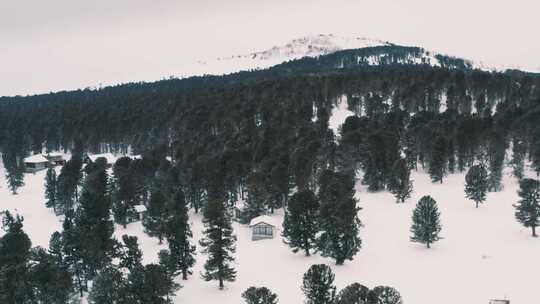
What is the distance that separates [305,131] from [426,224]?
66.0 meters

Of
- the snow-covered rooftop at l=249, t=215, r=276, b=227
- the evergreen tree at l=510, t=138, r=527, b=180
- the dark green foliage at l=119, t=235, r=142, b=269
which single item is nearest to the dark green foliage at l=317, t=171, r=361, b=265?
the snow-covered rooftop at l=249, t=215, r=276, b=227

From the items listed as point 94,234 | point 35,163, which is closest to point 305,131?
point 94,234

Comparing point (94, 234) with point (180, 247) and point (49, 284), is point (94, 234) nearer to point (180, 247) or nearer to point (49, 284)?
point (180, 247)

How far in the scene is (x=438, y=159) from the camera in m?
105

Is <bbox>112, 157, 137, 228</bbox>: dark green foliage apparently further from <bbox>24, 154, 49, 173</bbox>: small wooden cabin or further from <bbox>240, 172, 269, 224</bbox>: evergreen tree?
<bbox>24, 154, 49, 173</bbox>: small wooden cabin

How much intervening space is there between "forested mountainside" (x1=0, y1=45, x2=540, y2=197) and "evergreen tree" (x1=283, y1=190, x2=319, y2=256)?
20.0 meters

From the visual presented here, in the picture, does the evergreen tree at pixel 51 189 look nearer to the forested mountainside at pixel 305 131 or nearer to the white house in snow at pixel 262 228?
the forested mountainside at pixel 305 131

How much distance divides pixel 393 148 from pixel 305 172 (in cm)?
2613

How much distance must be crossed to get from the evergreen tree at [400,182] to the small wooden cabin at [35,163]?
113 meters

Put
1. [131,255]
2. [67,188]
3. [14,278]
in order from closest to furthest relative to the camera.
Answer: [14,278]
[131,255]
[67,188]

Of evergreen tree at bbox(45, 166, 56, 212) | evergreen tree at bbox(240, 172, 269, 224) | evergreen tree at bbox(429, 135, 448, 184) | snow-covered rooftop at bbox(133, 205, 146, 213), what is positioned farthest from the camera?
evergreen tree at bbox(429, 135, 448, 184)

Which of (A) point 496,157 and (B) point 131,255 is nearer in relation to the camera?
(B) point 131,255

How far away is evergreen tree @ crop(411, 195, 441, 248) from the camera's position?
68438mm

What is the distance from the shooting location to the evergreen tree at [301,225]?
69.2m
